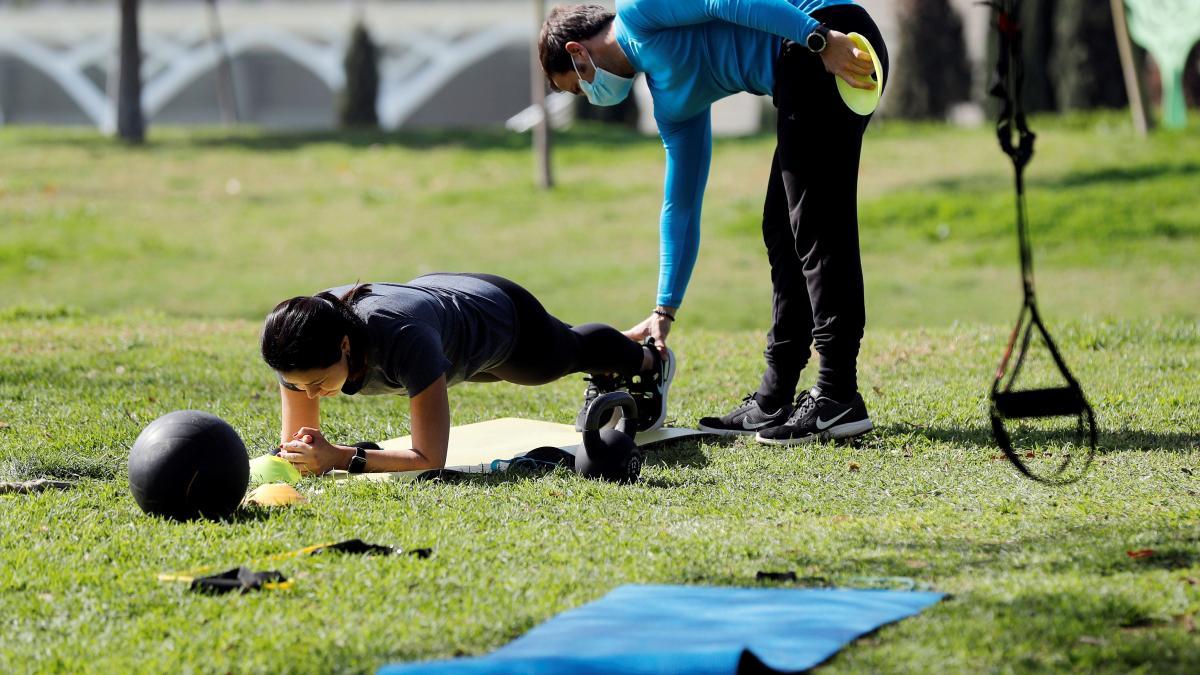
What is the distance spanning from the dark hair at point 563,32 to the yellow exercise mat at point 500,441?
162cm

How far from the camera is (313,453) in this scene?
17.7 ft

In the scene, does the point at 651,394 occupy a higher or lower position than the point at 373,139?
lower

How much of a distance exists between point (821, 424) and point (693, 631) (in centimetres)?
268

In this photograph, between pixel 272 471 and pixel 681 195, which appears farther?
pixel 681 195

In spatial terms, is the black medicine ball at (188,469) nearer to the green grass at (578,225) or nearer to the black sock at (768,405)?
the black sock at (768,405)

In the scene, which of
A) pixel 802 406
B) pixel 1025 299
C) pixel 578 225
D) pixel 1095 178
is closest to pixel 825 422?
pixel 802 406

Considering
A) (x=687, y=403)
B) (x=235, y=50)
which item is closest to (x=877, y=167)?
(x=687, y=403)

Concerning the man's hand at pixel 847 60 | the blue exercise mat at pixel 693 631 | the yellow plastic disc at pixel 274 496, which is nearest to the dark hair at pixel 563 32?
the man's hand at pixel 847 60

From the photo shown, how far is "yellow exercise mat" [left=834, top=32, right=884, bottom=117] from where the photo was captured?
18.0 feet

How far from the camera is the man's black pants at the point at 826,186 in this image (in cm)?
579

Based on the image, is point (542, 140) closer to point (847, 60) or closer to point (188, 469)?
point (847, 60)

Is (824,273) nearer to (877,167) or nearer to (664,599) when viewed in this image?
(664,599)

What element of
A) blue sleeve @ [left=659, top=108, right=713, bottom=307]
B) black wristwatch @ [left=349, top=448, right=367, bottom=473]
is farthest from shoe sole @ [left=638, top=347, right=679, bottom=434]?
black wristwatch @ [left=349, top=448, right=367, bottom=473]

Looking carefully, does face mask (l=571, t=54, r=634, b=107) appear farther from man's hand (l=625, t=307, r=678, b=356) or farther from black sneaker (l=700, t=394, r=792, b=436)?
black sneaker (l=700, t=394, r=792, b=436)
